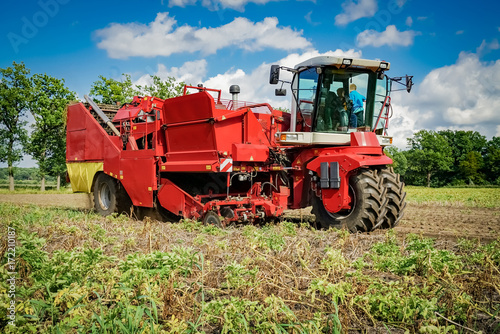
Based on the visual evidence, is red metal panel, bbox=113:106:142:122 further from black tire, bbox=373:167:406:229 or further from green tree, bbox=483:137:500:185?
green tree, bbox=483:137:500:185

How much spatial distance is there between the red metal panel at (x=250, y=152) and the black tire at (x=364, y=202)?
202 cm

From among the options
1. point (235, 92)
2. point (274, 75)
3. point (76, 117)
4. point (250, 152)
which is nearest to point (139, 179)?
point (250, 152)

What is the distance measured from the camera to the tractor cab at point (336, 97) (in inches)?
279

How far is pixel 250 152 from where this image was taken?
766 centimetres

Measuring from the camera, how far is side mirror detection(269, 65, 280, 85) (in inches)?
284

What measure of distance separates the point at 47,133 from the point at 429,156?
5079 cm

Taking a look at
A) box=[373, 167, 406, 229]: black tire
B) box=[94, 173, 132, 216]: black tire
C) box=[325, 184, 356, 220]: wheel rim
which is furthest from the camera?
box=[94, 173, 132, 216]: black tire

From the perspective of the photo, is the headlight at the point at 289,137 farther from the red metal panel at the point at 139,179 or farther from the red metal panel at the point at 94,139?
the red metal panel at the point at 94,139

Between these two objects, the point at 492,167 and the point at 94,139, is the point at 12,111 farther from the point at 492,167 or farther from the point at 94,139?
the point at 492,167

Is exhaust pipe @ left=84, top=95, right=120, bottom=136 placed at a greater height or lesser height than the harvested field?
greater

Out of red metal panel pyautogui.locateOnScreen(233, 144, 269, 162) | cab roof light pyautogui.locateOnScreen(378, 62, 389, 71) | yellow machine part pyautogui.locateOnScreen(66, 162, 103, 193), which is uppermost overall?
cab roof light pyautogui.locateOnScreen(378, 62, 389, 71)

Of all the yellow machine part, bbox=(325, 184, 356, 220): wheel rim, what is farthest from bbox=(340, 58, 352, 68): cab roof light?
the yellow machine part

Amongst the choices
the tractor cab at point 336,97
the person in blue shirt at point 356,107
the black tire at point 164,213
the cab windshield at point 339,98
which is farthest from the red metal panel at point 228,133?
the black tire at point 164,213

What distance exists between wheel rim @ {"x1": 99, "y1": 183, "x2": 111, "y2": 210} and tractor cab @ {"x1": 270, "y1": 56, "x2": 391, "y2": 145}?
5195mm
